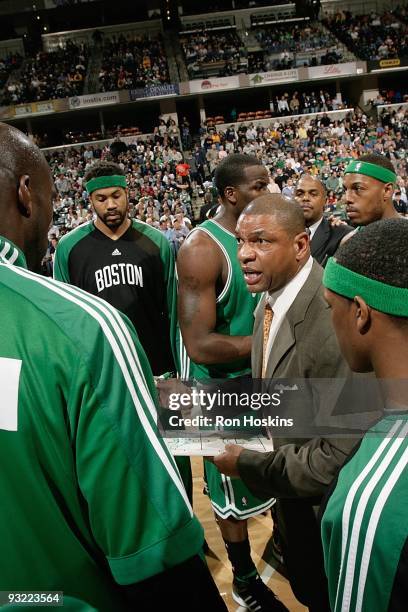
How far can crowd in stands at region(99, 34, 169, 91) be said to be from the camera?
2511 cm

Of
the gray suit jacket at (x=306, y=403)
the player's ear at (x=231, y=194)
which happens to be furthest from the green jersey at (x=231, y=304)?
the gray suit jacket at (x=306, y=403)

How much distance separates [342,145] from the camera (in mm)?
20094

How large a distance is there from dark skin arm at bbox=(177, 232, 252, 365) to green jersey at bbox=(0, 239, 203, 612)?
5.85ft

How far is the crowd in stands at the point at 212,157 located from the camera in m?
16.6

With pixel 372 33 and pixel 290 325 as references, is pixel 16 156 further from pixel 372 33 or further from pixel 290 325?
pixel 372 33

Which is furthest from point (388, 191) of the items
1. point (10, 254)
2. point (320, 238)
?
point (10, 254)

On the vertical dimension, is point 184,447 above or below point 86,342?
below

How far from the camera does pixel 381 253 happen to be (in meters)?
1.21

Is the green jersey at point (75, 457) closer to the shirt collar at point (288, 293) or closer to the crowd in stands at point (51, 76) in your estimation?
the shirt collar at point (288, 293)

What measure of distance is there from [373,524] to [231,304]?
193 cm

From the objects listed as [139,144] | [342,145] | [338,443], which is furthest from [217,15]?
[338,443]

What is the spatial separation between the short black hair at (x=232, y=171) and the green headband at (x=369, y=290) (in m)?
1.91

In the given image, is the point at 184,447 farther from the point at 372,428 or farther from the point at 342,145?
the point at 342,145

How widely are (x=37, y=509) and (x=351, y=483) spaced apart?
A: 0.60 meters
